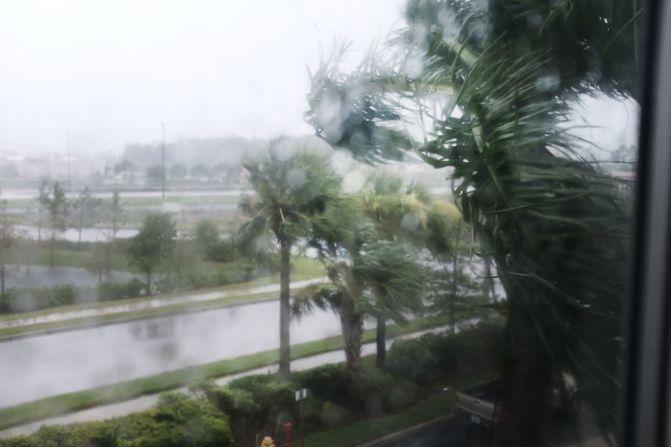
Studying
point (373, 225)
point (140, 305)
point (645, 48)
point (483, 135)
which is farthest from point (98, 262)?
point (645, 48)

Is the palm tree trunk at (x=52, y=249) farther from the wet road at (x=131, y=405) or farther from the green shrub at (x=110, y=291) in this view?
the wet road at (x=131, y=405)

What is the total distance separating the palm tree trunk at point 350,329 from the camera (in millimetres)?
2098

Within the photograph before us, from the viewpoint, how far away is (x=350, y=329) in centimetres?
211

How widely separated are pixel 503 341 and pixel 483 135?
75cm

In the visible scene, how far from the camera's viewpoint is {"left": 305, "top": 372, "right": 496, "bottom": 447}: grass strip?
199 centimetres

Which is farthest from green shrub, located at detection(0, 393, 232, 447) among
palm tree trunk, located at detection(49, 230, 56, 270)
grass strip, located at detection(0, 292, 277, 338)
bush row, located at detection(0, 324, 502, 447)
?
palm tree trunk, located at detection(49, 230, 56, 270)

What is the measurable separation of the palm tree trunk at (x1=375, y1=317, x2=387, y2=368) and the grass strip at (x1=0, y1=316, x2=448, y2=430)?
0.06 feet

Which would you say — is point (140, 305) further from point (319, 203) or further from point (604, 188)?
point (604, 188)

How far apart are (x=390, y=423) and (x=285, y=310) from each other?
0.53 m

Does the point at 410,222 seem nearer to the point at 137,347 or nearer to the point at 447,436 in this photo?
the point at 447,436

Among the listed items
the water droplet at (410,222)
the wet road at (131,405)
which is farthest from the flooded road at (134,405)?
the water droplet at (410,222)

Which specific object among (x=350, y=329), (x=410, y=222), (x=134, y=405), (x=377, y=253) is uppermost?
(x=410, y=222)

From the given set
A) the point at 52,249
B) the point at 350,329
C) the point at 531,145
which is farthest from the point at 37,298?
the point at 531,145

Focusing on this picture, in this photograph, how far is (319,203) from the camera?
2029mm
